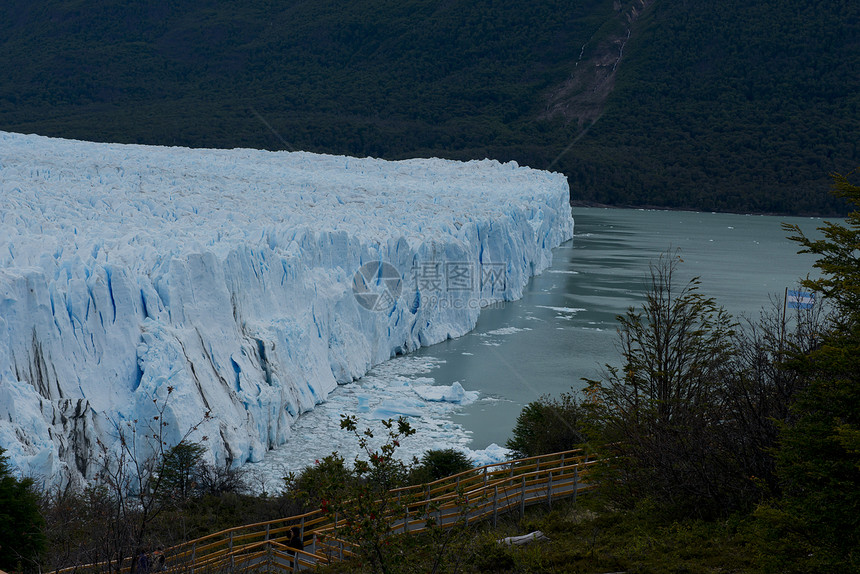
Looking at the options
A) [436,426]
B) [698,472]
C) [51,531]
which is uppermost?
[698,472]

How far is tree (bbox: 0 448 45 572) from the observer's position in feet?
24.7

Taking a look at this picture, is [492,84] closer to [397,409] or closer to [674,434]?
[397,409]

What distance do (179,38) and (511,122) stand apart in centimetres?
4815

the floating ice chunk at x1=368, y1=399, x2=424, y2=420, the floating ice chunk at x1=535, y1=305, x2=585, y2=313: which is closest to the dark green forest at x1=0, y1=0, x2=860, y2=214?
the floating ice chunk at x1=535, y1=305, x2=585, y2=313

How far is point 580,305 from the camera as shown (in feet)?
101

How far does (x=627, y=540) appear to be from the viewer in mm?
8070

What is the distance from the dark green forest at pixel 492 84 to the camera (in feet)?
260

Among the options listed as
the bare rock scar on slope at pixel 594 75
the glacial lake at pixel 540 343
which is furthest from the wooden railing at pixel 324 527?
the bare rock scar on slope at pixel 594 75

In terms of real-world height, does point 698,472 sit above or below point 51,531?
above

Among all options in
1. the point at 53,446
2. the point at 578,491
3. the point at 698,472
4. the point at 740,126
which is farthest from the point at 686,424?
the point at 740,126

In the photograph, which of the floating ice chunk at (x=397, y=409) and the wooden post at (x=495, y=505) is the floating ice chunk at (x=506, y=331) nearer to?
the floating ice chunk at (x=397, y=409)

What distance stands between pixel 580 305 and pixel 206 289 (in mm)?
18407

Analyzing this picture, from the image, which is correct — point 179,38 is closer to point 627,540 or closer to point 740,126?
point 740,126

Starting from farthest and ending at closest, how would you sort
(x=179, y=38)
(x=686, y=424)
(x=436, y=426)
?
(x=179, y=38) < (x=436, y=426) < (x=686, y=424)
